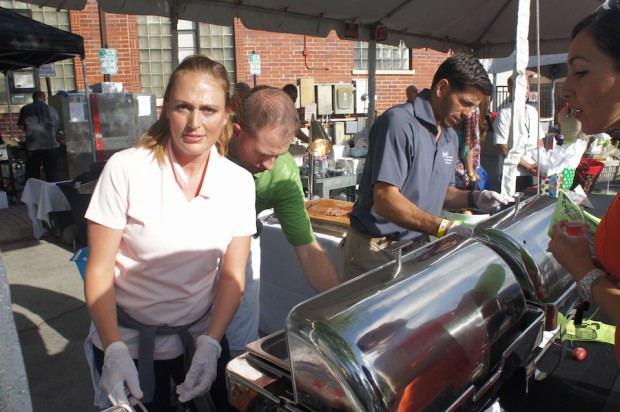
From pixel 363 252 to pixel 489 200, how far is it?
0.61 metres

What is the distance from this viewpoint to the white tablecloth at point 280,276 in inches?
112

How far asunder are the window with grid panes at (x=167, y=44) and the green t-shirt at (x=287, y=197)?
9.81m

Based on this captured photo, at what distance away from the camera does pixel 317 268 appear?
1.85 meters

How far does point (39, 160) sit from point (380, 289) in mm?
8385

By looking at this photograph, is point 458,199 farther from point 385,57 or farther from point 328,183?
point 385,57

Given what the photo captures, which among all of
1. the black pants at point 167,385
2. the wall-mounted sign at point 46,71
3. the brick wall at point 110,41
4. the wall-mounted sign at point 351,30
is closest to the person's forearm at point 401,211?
the black pants at point 167,385

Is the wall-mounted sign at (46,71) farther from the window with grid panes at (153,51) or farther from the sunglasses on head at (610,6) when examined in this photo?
the sunglasses on head at (610,6)

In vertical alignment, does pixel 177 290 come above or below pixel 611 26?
below

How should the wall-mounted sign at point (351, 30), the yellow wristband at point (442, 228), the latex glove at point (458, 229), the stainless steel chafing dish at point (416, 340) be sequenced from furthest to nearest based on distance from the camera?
the wall-mounted sign at point (351, 30), the yellow wristband at point (442, 228), the latex glove at point (458, 229), the stainless steel chafing dish at point (416, 340)

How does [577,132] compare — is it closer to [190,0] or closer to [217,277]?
[190,0]

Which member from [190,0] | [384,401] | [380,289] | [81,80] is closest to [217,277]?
Answer: [380,289]

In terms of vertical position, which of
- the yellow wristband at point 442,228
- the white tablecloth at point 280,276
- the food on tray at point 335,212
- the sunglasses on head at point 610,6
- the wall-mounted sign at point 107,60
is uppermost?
the wall-mounted sign at point 107,60

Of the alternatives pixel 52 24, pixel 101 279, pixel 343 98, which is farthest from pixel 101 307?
pixel 52 24

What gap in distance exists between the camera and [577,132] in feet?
15.0
